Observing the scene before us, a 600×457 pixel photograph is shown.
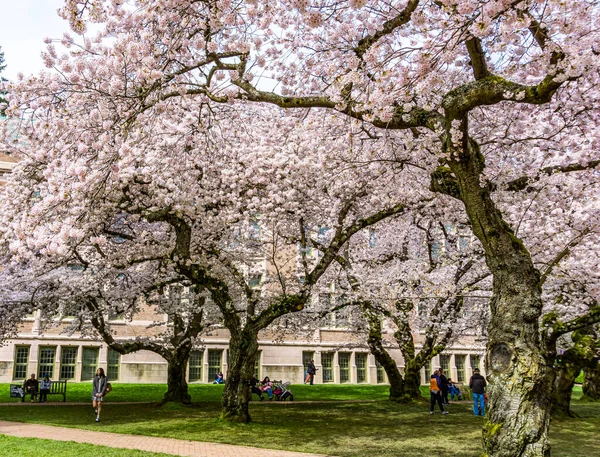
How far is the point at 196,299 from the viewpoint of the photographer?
2166 cm

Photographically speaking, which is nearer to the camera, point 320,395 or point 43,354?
point 320,395

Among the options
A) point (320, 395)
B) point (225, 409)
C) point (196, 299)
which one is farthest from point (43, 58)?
point (320, 395)

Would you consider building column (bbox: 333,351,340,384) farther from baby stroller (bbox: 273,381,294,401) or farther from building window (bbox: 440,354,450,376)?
baby stroller (bbox: 273,381,294,401)

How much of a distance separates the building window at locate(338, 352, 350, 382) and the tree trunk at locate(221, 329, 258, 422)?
2722 centimetres

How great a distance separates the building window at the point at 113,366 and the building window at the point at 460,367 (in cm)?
2626

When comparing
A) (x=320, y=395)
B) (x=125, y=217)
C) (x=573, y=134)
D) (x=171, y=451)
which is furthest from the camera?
(x=320, y=395)

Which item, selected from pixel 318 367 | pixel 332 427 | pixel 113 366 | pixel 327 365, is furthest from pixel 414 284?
pixel 113 366

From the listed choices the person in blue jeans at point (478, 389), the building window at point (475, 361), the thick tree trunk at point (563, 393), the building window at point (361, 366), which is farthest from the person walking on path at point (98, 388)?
the building window at point (475, 361)

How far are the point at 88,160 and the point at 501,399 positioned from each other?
22.3 feet

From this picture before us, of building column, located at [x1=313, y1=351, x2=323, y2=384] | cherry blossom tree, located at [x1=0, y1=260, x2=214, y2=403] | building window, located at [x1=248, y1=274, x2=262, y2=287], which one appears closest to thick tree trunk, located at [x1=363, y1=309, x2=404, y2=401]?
building window, located at [x1=248, y1=274, x2=262, y2=287]

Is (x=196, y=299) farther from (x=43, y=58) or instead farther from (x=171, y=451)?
(x=43, y=58)

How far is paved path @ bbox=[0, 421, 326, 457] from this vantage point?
1048cm

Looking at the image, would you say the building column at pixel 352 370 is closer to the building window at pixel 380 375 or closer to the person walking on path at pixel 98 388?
the building window at pixel 380 375

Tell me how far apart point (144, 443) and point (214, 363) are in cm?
2840
